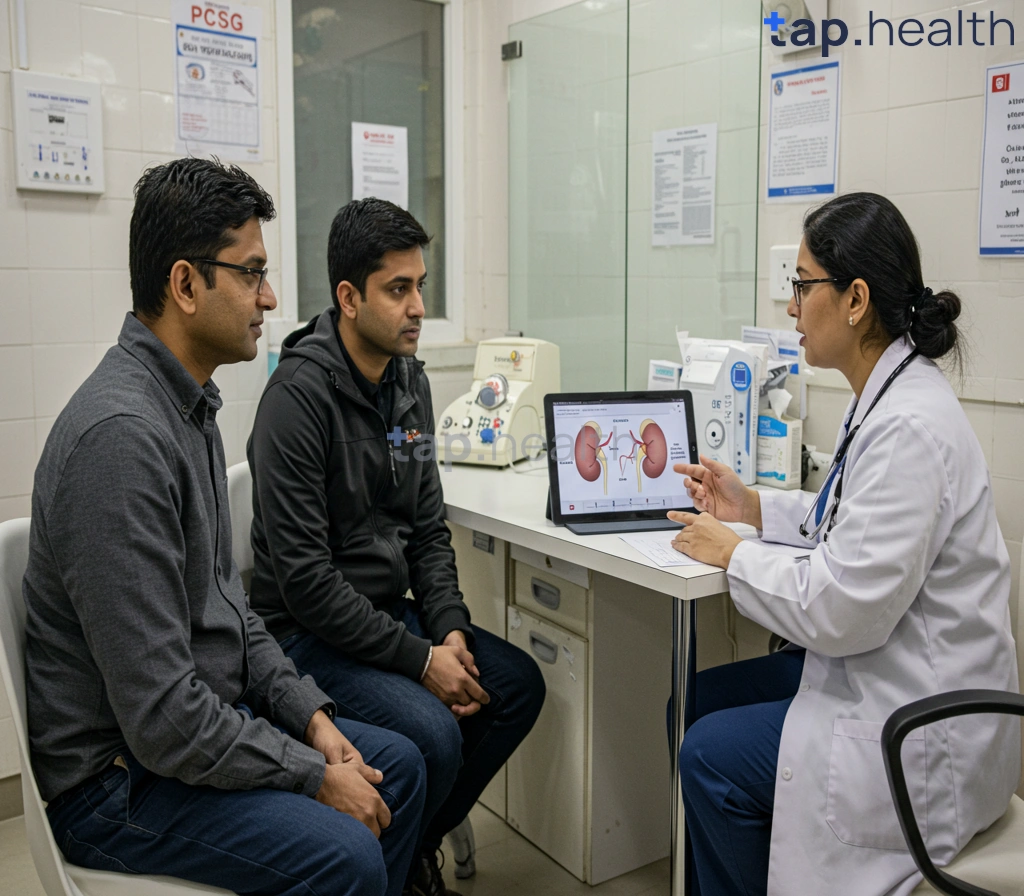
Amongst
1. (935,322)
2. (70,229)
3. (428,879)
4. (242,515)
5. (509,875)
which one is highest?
(70,229)

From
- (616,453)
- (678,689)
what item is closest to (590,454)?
(616,453)

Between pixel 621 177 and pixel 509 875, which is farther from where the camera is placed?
pixel 621 177

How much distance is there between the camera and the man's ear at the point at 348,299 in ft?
6.45

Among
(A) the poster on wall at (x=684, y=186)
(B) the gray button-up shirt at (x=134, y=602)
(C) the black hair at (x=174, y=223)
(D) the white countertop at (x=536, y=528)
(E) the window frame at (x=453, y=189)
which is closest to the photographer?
(B) the gray button-up shirt at (x=134, y=602)

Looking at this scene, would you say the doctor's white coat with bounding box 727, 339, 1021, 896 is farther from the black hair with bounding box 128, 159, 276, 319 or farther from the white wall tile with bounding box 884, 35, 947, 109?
the black hair with bounding box 128, 159, 276, 319

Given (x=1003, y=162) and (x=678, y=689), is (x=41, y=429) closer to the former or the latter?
(x=678, y=689)

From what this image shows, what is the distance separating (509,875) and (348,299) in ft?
4.30

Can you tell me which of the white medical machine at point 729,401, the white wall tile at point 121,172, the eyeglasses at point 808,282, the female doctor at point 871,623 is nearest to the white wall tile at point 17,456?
the white wall tile at point 121,172

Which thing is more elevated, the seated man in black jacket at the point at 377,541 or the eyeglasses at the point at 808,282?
the eyeglasses at the point at 808,282

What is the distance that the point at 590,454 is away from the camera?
200cm

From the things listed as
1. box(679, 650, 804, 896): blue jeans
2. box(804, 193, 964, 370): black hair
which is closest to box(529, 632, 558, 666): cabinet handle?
box(679, 650, 804, 896): blue jeans

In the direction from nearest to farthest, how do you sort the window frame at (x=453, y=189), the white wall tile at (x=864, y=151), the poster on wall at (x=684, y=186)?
the white wall tile at (x=864, y=151), the poster on wall at (x=684, y=186), the window frame at (x=453, y=189)

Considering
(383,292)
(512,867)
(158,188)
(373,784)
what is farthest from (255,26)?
(512,867)

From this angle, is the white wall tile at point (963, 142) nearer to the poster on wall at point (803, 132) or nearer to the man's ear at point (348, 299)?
the poster on wall at point (803, 132)
